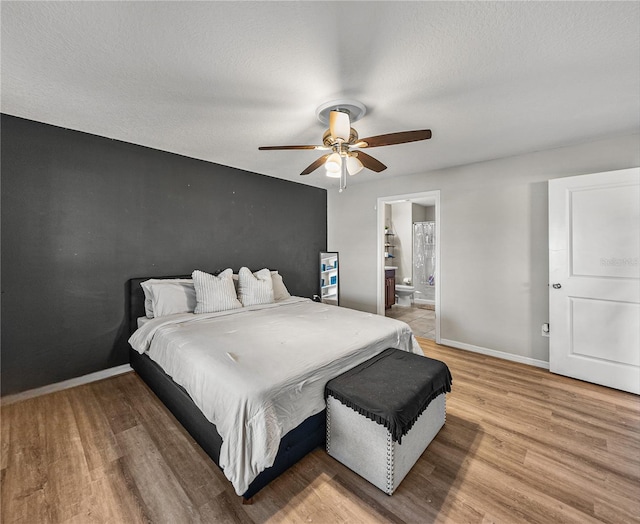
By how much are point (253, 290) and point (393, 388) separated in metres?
2.14

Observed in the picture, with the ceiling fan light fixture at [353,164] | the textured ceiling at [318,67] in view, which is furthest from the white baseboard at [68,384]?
the ceiling fan light fixture at [353,164]

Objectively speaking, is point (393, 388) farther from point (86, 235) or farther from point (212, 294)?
point (86, 235)

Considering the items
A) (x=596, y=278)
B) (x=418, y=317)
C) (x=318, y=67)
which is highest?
(x=318, y=67)

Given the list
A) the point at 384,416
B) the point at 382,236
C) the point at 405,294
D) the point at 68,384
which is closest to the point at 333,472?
the point at 384,416

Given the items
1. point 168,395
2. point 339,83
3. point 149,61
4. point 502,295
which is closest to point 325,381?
point 168,395

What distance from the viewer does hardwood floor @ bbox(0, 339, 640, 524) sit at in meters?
1.42

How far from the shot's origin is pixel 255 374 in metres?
1.60

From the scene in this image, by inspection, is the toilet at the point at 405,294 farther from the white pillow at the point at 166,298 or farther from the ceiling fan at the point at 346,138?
the white pillow at the point at 166,298

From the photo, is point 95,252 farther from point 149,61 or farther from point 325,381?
point 325,381

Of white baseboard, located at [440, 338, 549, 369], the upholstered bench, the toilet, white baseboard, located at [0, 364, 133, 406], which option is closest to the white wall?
white baseboard, located at [440, 338, 549, 369]

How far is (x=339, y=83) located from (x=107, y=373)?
3428 mm

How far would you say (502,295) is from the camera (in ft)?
11.1

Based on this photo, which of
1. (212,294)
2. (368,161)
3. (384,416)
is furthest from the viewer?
(212,294)

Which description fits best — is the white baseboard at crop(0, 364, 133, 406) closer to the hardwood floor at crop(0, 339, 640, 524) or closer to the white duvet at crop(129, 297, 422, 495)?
the hardwood floor at crop(0, 339, 640, 524)
